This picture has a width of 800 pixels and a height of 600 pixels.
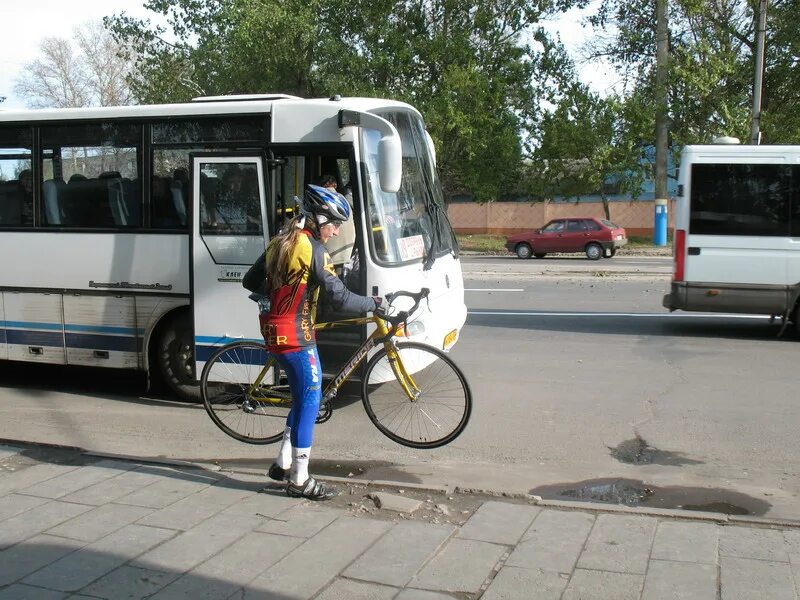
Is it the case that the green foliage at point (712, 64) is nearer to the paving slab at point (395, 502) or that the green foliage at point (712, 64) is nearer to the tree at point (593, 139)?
the tree at point (593, 139)

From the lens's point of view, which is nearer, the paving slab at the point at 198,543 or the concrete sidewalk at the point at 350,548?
the concrete sidewalk at the point at 350,548

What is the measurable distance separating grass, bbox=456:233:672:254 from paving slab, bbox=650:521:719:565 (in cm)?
3115

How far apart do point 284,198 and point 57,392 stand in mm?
3304

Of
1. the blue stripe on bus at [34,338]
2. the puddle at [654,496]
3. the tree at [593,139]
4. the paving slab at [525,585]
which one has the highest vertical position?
the tree at [593,139]

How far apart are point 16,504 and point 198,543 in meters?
1.32

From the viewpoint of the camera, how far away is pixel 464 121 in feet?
116

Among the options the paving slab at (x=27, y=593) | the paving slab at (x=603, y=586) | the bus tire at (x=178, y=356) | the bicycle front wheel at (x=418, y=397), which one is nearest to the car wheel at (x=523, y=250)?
the bus tire at (x=178, y=356)

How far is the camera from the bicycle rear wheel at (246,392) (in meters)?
6.62

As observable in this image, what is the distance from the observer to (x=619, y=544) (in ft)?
15.1

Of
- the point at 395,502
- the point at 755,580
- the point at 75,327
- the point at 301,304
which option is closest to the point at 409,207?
the point at 301,304

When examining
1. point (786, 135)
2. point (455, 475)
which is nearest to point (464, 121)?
point (786, 135)

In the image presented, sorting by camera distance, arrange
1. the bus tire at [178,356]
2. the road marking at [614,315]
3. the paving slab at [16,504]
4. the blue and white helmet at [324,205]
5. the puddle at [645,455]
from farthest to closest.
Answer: the road marking at [614,315] < the bus tire at [178,356] < the puddle at [645,455] < the blue and white helmet at [324,205] < the paving slab at [16,504]

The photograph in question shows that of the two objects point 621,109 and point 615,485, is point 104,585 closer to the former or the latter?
point 615,485

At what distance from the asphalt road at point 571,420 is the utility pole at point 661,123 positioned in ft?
78.8
